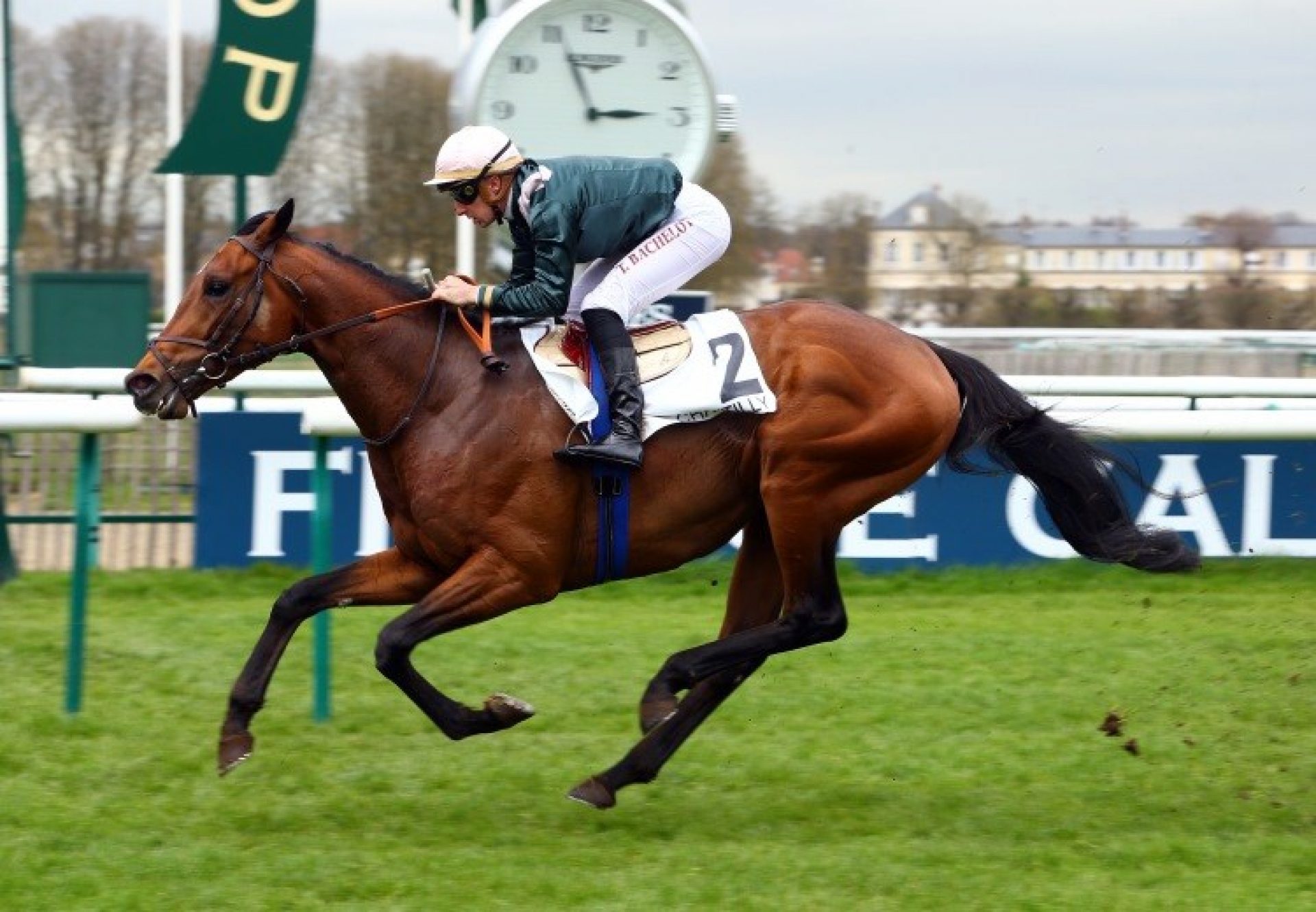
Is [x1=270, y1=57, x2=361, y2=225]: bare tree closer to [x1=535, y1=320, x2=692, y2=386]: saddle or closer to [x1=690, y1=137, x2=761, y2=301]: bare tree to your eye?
[x1=690, y1=137, x2=761, y2=301]: bare tree

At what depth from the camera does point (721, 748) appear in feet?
18.5

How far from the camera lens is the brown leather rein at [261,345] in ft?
15.9

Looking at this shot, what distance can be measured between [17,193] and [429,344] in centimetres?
451

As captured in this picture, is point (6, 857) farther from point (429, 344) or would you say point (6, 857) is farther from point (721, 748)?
point (721, 748)

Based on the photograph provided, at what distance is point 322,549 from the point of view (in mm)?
5848

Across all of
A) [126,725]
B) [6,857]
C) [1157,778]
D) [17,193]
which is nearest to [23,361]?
[17,193]

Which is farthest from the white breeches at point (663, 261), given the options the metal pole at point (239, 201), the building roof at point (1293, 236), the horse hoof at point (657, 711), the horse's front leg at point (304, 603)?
the building roof at point (1293, 236)

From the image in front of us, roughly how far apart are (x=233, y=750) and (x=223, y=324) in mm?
1102

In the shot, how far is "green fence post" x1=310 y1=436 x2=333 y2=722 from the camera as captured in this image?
Answer: 584cm

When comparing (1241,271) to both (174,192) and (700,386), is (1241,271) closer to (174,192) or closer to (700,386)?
(174,192)

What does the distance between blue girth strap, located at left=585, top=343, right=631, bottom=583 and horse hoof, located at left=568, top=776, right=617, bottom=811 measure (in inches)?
21.4

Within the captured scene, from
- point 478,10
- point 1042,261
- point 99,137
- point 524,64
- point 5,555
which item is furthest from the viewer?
point 99,137

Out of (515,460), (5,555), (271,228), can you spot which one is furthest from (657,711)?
(5,555)

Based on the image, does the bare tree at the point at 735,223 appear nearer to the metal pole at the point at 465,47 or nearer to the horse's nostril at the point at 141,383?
the metal pole at the point at 465,47
